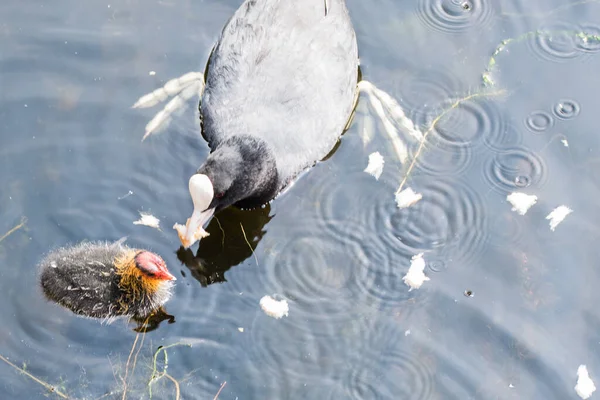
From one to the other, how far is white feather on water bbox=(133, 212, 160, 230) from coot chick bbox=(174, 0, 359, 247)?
33 centimetres

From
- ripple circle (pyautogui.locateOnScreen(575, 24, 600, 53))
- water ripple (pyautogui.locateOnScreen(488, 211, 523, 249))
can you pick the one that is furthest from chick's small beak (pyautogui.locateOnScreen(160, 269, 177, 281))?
ripple circle (pyautogui.locateOnScreen(575, 24, 600, 53))

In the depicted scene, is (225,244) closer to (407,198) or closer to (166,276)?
(166,276)

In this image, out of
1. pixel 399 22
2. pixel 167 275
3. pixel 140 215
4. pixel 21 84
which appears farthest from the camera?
pixel 399 22

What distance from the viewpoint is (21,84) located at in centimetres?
681

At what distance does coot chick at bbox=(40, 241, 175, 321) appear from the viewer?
5.74 metres

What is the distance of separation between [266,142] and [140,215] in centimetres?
100

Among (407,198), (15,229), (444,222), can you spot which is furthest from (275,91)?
(15,229)

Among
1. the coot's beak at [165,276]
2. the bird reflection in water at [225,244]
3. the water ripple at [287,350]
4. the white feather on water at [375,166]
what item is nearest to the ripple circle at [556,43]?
the white feather on water at [375,166]

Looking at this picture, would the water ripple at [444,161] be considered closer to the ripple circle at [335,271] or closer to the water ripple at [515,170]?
the water ripple at [515,170]

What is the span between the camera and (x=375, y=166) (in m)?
6.75

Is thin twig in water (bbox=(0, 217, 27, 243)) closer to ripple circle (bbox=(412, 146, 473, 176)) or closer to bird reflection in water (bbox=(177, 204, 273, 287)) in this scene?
bird reflection in water (bbox=(177, 204, 273, 287))

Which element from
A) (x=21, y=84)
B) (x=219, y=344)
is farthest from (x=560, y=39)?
(x=21, y=84)

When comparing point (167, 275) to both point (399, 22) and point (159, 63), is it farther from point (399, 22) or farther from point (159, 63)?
point (399, 22)

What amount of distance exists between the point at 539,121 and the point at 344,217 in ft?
5.71
